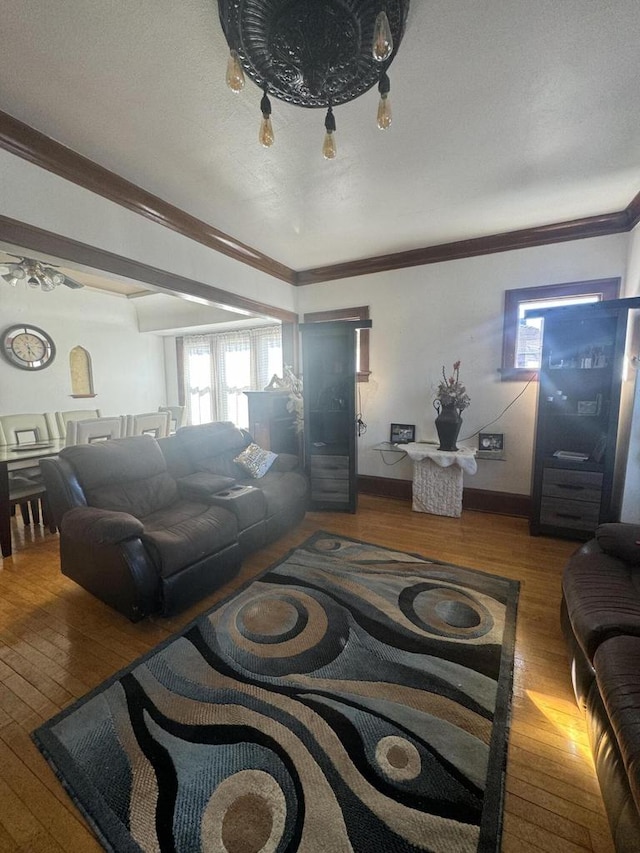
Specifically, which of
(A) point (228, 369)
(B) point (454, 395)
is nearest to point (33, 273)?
(A) point (228, 369)

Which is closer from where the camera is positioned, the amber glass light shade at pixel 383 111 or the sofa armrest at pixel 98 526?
the amber glass light shade at pixel 383 111

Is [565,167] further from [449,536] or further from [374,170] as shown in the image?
[449,536]

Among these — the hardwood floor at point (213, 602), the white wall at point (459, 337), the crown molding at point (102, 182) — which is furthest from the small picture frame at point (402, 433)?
the crown molding at point (102, 182)

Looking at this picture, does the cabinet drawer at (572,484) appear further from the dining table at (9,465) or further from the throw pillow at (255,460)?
the dining table at (9,465)

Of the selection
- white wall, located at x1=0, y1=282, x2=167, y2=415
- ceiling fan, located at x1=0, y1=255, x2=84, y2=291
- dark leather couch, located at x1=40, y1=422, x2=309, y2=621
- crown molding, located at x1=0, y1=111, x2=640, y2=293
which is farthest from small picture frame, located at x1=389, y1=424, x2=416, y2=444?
white wall, located at x1=0, y1=282, x2=167, y2=415

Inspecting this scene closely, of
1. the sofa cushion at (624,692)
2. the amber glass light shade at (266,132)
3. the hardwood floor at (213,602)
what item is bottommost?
the hardwood floor at (213,602)

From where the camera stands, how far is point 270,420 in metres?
3.78

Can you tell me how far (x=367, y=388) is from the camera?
4.15 meters

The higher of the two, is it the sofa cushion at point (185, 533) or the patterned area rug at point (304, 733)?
the sofa cushion at point (185, 533)

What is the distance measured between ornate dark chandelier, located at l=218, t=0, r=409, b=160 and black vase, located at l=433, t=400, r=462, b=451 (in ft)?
8.25

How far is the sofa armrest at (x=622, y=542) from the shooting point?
5.67 feet

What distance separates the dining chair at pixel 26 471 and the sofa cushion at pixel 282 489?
186 cm

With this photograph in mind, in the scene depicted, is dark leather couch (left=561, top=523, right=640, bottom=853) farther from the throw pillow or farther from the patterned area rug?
the throw pillow

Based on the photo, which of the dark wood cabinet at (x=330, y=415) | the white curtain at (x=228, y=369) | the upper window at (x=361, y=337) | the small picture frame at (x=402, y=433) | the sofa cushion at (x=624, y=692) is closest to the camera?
the sofa cushion at (x=624, y=692)
